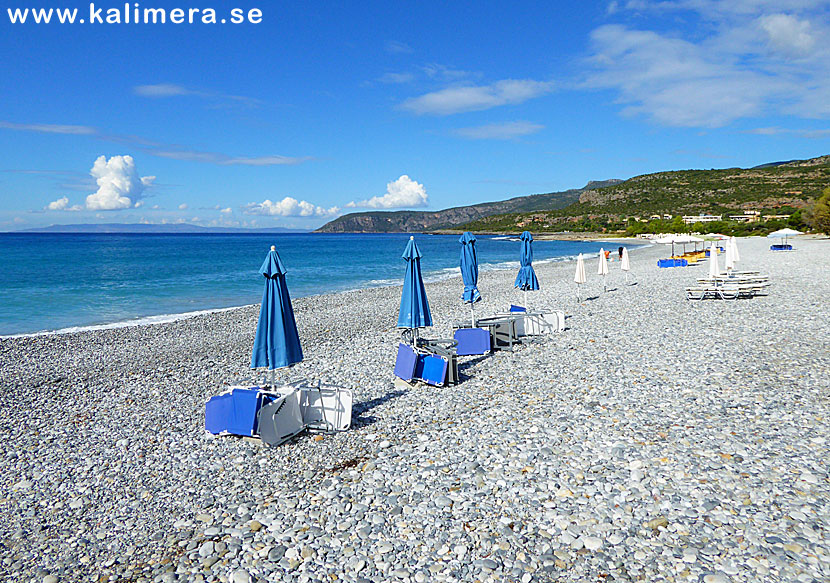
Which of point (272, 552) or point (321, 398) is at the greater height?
point (321, 398)

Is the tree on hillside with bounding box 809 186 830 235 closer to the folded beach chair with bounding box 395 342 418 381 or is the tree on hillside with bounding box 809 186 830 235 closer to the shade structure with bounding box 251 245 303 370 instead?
the folded beach chair with bounding box 395 342 418 381

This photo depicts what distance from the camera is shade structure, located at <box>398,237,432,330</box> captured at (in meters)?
9.30

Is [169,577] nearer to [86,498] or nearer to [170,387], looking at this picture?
[86,498]

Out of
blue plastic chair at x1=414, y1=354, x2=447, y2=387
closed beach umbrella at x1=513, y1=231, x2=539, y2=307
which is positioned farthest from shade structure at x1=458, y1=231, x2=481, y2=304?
blue plastic chair at x1=414, y1=354, x2=447, y2=387

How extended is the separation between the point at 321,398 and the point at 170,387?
412 centimetres

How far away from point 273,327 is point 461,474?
327 cm

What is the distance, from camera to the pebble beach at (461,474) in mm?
4289

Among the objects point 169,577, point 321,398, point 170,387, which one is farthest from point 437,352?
point 169,577

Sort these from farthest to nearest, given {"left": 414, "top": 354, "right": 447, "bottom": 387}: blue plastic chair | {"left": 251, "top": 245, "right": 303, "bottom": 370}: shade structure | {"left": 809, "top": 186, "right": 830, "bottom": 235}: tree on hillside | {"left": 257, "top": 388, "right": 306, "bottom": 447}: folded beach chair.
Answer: {"left": 809, "top": 186, "right": 830, "bottom": 235}: tree on hillside < {"left": 414, "top": 354, "right": 447, "bottom": 387}: blue plastic chair < {"left": 251, "top": 245, "right": 303, "bottom": 370}: shade structure < {"left": 257, "top": 388, "right": 306, "bottom": 447}: folded beach chair

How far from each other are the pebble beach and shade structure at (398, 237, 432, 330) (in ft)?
3.71

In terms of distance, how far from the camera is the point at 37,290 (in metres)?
31.1

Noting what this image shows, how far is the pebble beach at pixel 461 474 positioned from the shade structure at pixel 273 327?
1096mm

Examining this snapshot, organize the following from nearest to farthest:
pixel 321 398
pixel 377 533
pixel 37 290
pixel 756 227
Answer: pixel 377 533
pixel 321 398
pixel 37 290
pixel 756 227

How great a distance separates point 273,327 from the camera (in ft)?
23.9
